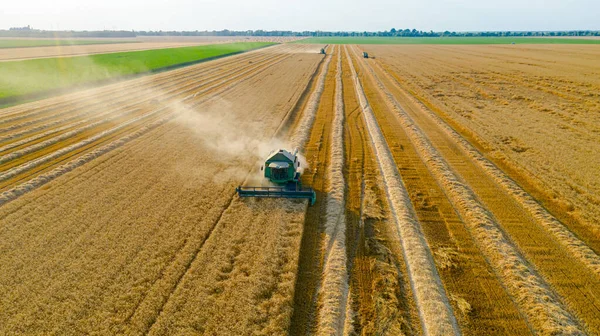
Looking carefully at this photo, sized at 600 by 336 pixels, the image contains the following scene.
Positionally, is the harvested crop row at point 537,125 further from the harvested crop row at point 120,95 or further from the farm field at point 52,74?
the farm field at point 52,74

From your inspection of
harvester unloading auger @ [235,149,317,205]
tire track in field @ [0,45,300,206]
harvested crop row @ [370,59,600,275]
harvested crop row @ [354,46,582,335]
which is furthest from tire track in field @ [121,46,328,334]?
harvested crop row @ [370,59,600,275]

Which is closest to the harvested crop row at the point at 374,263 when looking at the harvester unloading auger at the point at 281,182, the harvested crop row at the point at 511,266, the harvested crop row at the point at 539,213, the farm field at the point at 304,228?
the farm field at the point at 304,228

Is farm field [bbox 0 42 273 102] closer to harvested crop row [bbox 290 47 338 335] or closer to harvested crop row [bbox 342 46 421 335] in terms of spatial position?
harvested crop row [bbox 290 47 338 335]

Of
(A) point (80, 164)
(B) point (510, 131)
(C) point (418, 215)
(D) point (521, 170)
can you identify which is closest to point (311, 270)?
(C) point (418, 215)

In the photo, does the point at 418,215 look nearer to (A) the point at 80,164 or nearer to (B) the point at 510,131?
(B) the point at 510,131

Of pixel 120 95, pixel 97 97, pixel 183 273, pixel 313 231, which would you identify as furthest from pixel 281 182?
pixel 97 97

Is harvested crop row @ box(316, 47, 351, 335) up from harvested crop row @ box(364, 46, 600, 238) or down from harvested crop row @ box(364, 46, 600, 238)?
down
